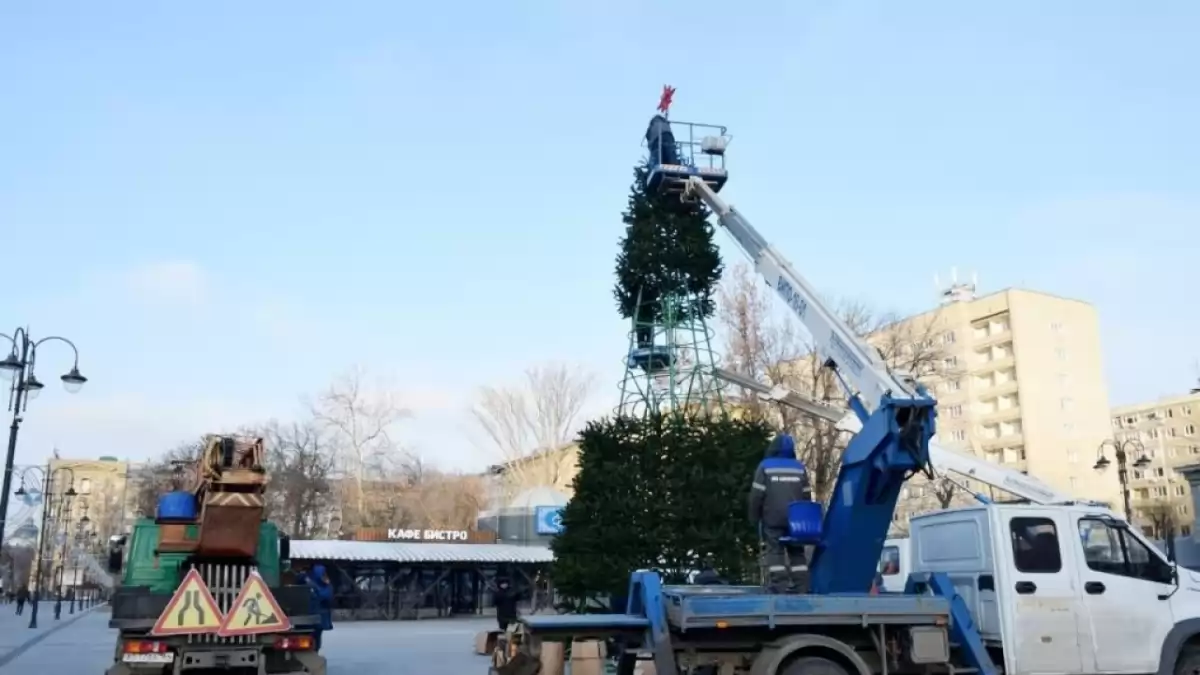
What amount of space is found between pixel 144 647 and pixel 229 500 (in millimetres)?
1876

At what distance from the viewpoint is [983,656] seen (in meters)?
9.31

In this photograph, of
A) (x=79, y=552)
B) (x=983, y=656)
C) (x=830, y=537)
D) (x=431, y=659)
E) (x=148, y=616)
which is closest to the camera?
(x=983, y=656)

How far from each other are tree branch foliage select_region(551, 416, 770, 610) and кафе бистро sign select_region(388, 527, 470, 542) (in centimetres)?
2119

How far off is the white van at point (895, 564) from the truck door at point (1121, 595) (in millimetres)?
2268

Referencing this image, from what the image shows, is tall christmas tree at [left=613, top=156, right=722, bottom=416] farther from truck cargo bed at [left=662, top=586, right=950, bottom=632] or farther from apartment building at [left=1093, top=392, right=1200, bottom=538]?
apartment building at [left=1093, top=392, right=1200, bottom=538]

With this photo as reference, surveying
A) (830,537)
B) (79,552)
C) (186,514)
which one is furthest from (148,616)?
(79,552)

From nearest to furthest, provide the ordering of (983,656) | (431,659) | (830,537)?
(983,656) → (830,537) → (431,659)

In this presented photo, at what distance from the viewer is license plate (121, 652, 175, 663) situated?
11.2m

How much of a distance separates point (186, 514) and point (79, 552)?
74014mm

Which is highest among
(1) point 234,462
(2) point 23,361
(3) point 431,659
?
(2) point 23,361

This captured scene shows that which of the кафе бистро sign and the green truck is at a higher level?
the кафе бистро sign

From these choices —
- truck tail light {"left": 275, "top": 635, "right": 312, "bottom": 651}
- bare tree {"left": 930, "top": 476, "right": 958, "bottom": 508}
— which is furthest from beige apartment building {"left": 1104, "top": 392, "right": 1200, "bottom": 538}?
truck tail light {"left": 275, "top": 635, "right": 312, "bottom": 651}

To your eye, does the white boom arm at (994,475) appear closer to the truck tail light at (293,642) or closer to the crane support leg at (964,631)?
the crane support leg at (964,631)

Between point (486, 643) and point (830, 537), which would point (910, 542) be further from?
point (486, 643)
